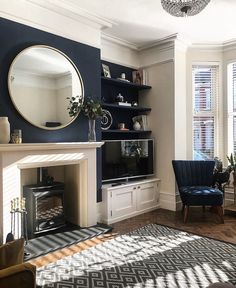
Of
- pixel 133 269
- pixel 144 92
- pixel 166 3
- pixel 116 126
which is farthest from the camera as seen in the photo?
pixel 144 92

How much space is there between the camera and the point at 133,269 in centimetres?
253

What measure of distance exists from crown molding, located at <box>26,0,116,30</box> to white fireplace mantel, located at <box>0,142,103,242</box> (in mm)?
1654

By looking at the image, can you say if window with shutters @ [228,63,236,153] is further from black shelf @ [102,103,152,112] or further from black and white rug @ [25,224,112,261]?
black and white rug @ [25,224,112,261]

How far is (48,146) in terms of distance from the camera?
312cm

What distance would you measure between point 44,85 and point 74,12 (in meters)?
1.02

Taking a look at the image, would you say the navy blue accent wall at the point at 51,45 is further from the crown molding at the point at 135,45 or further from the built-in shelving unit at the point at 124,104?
the crown molding at the point at 135,45

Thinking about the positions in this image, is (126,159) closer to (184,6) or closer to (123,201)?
(123,201)

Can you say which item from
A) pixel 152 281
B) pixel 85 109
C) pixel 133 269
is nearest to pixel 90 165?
pixel 85 109

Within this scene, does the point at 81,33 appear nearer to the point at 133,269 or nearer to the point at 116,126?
the point at 116,126

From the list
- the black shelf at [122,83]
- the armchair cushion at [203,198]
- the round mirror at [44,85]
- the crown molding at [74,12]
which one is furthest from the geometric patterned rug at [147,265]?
the crown molding at [74,12]

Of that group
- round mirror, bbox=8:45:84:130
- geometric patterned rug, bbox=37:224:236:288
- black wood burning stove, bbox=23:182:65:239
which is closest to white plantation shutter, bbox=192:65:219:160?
geometric patterned rug, bbox=37:224:236:288

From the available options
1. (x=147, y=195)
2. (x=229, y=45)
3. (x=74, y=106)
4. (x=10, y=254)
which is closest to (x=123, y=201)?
(x=147, y=195)

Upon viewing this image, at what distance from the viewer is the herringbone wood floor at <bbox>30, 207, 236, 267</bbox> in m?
2.93

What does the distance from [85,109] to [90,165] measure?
76 centimetres
